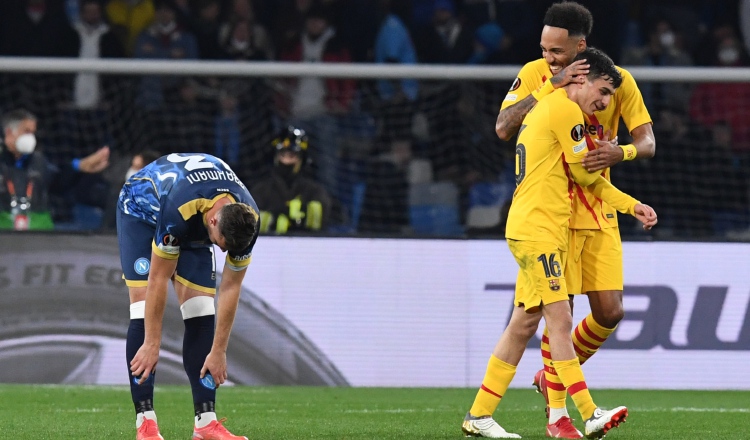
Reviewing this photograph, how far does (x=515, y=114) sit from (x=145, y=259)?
200 centimetres

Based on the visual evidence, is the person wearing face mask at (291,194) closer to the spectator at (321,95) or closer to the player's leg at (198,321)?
the spectator at (321,95)

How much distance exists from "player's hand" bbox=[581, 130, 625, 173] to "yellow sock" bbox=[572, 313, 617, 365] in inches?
41.2

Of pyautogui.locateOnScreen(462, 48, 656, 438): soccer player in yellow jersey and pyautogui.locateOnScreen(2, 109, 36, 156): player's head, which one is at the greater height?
pyautogui.locateOnScreen(462, 48, 656, 438): soccer player in yellow jersey

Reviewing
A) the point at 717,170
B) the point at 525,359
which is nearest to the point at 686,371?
the point at 525,359

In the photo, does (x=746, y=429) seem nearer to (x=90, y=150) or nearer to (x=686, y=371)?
(x=686, y=371)

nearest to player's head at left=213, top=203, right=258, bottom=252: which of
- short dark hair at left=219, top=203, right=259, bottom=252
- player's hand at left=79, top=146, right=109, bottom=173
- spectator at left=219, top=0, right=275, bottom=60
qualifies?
short dark hair at left=219, top=203, right=259, bottom=252

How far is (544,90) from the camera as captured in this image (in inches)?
251

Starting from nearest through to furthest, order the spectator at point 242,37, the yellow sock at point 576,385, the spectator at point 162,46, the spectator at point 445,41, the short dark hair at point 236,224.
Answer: the short dark hair at point 236,224, the yellow sock at point 576,385, the spectator at point 162,46, the spectator at point 242,37, the spectator at point 445,41

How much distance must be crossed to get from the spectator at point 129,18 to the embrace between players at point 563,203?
7808 millimetres

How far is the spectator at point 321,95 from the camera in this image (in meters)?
12.5

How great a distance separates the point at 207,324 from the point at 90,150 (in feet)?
22.6

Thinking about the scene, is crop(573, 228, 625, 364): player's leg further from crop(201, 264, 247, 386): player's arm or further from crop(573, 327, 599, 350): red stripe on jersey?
crop(201, 264, 247, 386): player's arm

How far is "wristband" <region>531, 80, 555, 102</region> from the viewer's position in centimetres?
635

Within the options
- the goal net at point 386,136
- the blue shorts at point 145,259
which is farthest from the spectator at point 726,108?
the blue shorts at point 145,259
